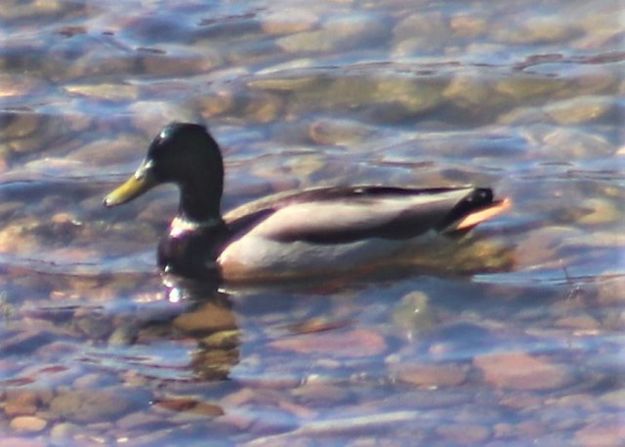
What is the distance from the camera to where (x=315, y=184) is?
31.9 ft

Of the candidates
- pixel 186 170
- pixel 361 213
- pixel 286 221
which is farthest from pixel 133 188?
pixel 361 213

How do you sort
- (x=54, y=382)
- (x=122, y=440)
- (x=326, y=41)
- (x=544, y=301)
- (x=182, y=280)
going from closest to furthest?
(x=122, y=440) → (x=54, y=382) → (x=544, y=301) → (x=182, y=280) → (x=326, y=41)

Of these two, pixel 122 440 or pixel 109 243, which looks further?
pixel 109 243

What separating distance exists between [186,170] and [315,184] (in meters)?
0.82

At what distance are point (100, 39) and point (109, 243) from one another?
2795 millimetres

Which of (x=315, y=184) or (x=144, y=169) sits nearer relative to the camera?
(x=144, y=169)

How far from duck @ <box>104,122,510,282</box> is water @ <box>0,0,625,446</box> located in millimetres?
164

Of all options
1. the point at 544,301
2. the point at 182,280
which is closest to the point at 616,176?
the point at 544,301

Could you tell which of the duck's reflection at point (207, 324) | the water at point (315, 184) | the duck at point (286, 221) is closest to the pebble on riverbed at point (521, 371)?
the water at point (315, 184)

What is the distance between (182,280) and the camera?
8.95 metres

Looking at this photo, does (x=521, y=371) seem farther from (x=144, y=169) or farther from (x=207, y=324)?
(x=144, y=169)

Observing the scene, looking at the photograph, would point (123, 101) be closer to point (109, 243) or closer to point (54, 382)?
point (109, 243)

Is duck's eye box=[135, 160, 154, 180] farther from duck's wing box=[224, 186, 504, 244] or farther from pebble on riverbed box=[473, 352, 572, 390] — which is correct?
pebble on riverbed box=[473, 352, 572, 390]

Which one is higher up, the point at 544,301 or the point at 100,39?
the point at 100,39
